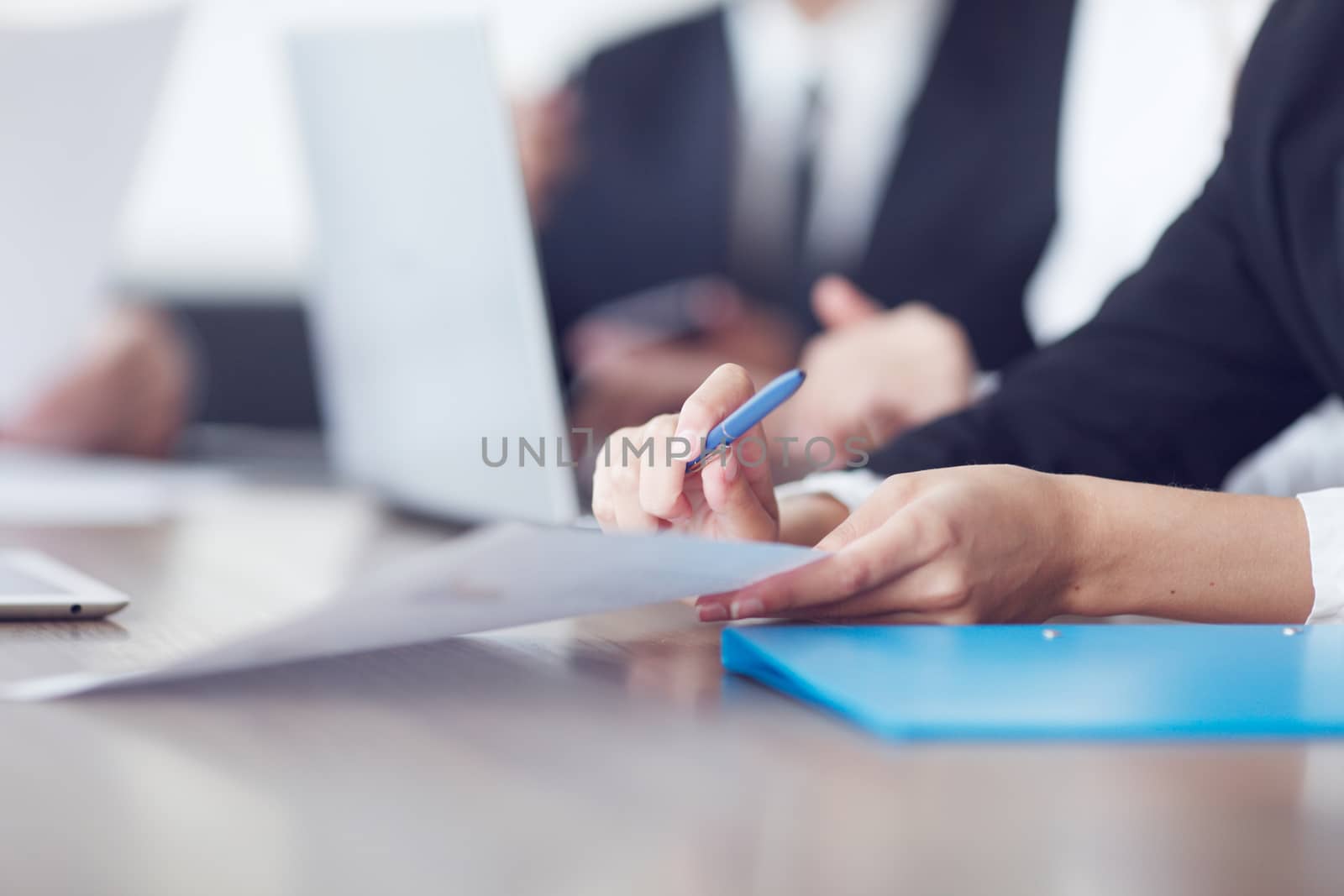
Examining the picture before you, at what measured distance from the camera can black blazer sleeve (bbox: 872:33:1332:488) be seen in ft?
2.30

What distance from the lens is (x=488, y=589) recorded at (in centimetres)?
38

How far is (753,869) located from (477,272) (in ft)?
1.91

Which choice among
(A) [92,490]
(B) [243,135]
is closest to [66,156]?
(A) [92,490]

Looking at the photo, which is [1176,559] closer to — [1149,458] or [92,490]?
[1149,458]

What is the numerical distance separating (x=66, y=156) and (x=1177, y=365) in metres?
0.77

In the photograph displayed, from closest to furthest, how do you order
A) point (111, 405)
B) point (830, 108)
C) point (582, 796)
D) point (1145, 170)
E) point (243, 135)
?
A: point (582, 796)
point (1145, 170)
point (111, 405)
point (830, 108)
point (243, 135)

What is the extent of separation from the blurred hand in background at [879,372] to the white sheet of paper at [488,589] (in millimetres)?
346

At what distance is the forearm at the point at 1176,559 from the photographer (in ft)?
1.63

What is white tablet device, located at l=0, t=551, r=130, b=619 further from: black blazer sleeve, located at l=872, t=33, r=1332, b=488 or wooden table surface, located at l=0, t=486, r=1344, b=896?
black blazer sleeve, located at l=872, t=33, r=1332, b=488

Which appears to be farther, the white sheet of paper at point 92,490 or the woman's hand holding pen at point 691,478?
the white sheet of paper at point 92,490

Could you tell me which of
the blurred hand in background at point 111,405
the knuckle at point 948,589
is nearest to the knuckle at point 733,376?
the knuckle at point 948,589

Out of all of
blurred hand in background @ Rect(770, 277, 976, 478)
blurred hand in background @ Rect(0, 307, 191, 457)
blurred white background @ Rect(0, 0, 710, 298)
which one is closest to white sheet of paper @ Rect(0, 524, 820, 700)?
blurred hand in background @ Rect(770, 277, 976, 478)

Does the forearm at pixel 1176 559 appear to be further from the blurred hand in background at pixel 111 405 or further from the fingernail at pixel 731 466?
the blurred hand in background at pixel 111 405

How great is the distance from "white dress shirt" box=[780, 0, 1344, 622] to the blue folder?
12 cm
